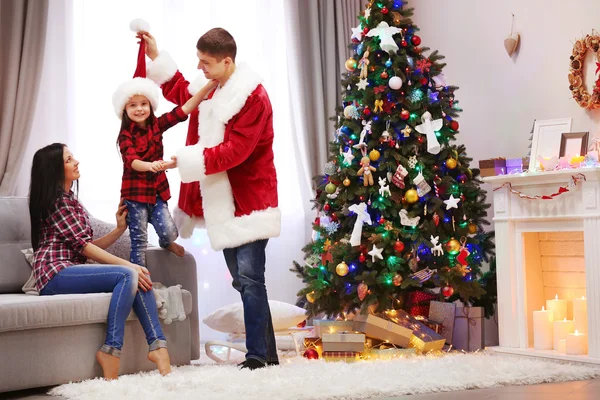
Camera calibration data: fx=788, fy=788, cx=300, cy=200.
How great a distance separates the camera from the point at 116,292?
3408 mm

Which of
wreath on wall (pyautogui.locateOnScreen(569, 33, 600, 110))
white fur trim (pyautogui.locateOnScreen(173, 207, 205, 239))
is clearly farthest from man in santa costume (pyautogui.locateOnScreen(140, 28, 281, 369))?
wreath on wall (pyautogui.locateOnScreen(569, 33, 600, 110))

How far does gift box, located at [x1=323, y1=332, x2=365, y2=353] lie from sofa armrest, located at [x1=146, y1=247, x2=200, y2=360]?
0.68 m

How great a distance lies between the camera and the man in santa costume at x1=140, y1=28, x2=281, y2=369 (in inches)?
139

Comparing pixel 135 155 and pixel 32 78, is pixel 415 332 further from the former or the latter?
pixel 32 78

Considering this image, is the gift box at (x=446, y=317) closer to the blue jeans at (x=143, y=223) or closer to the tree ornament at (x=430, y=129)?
the tree ornament at (x=430, y=129)

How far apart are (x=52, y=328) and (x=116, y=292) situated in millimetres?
300

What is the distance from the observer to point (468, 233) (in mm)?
4402

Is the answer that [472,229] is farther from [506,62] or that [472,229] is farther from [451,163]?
[506,62]

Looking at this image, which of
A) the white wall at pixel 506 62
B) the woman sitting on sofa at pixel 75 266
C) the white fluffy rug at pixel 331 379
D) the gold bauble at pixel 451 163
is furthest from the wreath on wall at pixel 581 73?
the woman sitting on sofa at pixel 75 266

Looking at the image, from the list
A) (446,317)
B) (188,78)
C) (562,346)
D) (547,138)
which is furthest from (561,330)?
(188,78)

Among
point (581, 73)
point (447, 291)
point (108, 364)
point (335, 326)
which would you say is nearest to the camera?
point (108, 364)

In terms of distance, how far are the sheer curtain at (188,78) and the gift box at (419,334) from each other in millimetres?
1509

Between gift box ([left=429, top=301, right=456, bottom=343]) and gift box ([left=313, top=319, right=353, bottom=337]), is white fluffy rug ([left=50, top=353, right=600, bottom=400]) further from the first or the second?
gift box ([left=429, top=301, right=456, bottom=343])

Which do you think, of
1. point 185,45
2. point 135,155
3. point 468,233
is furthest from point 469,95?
point 135,155
